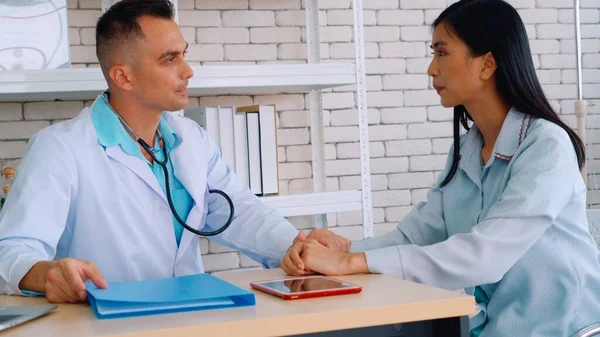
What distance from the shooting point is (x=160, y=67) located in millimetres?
2189

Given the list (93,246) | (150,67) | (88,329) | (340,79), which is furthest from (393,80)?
(88,329)

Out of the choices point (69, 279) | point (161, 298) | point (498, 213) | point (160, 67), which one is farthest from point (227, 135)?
point (161, 298)

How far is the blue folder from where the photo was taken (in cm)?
125

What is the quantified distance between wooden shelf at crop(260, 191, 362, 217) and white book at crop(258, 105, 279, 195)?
0.36 feet

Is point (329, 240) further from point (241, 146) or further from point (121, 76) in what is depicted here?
point (241, 146)

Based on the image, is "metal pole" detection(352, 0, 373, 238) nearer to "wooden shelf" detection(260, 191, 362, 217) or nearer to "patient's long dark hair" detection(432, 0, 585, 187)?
"wooden shelf" detection(260, 191, 362, 217)

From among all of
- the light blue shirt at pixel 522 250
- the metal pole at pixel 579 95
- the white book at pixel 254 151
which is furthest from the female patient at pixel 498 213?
the metal pole at pixel 579 95

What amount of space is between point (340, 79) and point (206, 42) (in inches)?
22.0

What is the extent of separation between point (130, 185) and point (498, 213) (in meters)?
0.86

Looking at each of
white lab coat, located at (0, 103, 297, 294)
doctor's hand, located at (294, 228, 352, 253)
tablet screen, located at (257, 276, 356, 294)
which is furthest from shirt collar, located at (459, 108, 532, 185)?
tablet screen, located at (257, 276, 356, 294)

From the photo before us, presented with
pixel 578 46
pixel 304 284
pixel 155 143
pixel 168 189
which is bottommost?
pixel 304 284

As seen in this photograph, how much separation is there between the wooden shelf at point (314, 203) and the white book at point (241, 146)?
0.45 ft

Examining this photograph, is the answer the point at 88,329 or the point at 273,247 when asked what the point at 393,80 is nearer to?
the point at 273,247

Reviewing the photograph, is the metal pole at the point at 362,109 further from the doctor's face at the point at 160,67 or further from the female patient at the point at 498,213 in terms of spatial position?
the doctor's face at the point at 160,67
